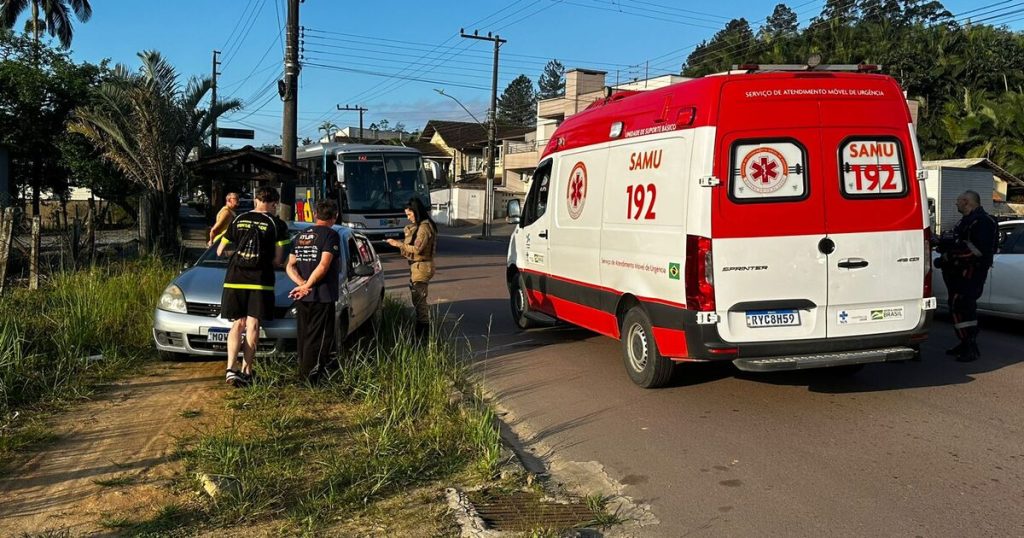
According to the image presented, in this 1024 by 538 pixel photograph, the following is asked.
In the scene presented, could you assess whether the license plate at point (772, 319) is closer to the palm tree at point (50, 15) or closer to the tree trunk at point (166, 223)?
the tree trunk at point (166, 223)

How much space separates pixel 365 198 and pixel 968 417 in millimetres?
18762

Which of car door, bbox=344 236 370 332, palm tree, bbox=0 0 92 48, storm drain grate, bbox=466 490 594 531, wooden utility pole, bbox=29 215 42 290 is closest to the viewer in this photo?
storm drain grate, bbox=466 490 594 531

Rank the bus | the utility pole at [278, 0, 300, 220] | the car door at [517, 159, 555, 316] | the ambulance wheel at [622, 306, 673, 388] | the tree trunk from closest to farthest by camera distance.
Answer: the ambulance wheel at [622, 306, 673, 388] → the car door at [517, 159, 555, 316] → the tree trunk → the utility pole at [278, 0, 300, 220] → the bus

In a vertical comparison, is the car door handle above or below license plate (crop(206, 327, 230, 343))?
above

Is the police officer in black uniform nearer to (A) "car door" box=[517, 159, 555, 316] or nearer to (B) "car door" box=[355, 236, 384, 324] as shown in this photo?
(A) "car door" box=[517, 159, 555, 316]

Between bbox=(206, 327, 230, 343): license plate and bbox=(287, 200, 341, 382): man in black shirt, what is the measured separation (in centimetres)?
84

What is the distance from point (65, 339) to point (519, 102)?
113138 mm

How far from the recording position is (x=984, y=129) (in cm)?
3488

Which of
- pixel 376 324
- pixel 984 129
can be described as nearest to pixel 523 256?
pixel 376 324

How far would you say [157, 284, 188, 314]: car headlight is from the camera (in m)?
7.29

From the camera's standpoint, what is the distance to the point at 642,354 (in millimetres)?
6973

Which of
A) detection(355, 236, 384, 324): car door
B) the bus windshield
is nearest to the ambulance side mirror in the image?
detection(355, 236, 384, 324): car door

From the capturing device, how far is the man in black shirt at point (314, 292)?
6.66 metres

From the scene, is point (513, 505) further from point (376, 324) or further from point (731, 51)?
point (731, 51)
